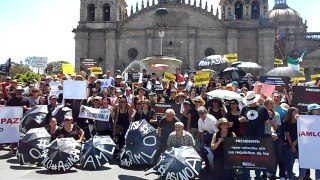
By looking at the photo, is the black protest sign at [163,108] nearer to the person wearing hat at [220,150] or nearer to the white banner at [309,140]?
the person wearing hat at [220,150]

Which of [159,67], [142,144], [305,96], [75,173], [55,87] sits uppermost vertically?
[159,67]

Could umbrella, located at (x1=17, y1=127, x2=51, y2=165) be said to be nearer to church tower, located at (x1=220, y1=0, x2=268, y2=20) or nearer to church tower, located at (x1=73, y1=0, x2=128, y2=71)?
church tower, located at (x1=73, y1=0, x2=128, y2=71)

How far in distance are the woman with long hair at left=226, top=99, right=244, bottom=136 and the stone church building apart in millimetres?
44840

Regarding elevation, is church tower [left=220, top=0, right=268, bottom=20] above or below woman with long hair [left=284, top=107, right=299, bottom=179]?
above

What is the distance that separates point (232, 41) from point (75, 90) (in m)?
43.3

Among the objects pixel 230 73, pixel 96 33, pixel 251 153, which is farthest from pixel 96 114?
pixel 96 33

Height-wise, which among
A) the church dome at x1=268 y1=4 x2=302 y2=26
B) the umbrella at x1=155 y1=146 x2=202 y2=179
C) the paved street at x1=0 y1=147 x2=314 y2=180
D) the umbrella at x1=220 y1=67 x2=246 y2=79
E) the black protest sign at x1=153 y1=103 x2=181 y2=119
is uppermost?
the church dome at x1=268 y1=4 x2=302 y2=26

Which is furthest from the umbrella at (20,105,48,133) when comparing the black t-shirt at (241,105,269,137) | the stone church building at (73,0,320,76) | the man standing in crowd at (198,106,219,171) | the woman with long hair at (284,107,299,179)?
the stone church building at (73,0,320,76)

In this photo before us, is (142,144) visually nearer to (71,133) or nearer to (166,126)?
(166,126)

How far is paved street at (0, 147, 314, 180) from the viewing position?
1070 centimetres

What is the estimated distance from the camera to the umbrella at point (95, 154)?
38.0ft

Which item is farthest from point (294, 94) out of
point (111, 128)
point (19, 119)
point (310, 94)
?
point (19, 119)

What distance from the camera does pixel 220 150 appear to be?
1009 cm

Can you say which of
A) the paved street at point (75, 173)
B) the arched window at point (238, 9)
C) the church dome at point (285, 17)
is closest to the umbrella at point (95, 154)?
the paved street at point (75, 173)
